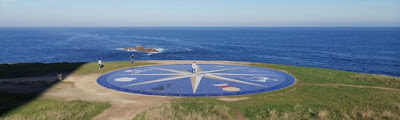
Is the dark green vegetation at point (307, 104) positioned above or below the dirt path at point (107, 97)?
below

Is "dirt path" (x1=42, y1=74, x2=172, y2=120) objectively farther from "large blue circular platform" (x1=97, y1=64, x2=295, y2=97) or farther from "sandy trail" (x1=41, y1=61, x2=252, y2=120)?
"large blue circular platform" (x1=97, y1=64, x2=295, y2=97)

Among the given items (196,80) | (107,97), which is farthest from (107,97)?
(196,80)

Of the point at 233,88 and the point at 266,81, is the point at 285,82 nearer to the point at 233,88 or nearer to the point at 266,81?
the point at 266,81

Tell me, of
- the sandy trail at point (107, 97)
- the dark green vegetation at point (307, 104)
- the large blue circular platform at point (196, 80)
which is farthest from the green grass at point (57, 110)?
the large blue circular platform at point (196, 80)

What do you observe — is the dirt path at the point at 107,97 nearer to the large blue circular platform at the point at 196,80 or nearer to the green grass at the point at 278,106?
the green grass at the point at 278,106

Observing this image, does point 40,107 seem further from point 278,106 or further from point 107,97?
point 278,106

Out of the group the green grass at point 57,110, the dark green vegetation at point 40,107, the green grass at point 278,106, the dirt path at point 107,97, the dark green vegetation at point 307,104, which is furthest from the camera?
the dirt path at point 107,97

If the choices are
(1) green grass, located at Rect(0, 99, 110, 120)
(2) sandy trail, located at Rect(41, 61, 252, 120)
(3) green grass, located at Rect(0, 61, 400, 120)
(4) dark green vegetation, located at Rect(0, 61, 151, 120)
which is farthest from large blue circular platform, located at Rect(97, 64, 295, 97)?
(4) dark green vegetation, located at Rect(0, 61, 151, 120)
